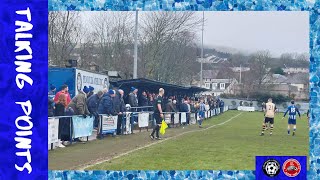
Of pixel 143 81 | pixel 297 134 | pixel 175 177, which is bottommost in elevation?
pixel 175 177

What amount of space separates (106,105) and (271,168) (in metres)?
2.42

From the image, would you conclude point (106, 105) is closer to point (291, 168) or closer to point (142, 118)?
point (142, 118)

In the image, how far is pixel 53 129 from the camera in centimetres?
934

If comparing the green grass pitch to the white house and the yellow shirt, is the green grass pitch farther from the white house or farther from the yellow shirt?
the white house

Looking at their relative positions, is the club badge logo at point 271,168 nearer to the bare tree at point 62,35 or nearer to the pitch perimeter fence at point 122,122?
the pitch perimeter fence at point 122,122

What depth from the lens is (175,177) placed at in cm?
932

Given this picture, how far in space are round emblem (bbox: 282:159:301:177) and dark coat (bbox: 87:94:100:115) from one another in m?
2.68

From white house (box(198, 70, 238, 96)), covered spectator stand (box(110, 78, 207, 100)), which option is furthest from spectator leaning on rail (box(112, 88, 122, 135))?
white house (box(198, 70, 238, 96))

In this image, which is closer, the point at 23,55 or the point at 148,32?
the point at 23,55

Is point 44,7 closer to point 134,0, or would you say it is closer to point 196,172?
point 134,0

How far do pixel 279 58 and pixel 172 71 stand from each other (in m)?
1.47

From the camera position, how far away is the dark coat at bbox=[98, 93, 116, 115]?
979cm

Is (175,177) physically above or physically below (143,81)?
below

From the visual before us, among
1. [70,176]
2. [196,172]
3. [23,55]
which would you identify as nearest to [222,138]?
[196,172]
